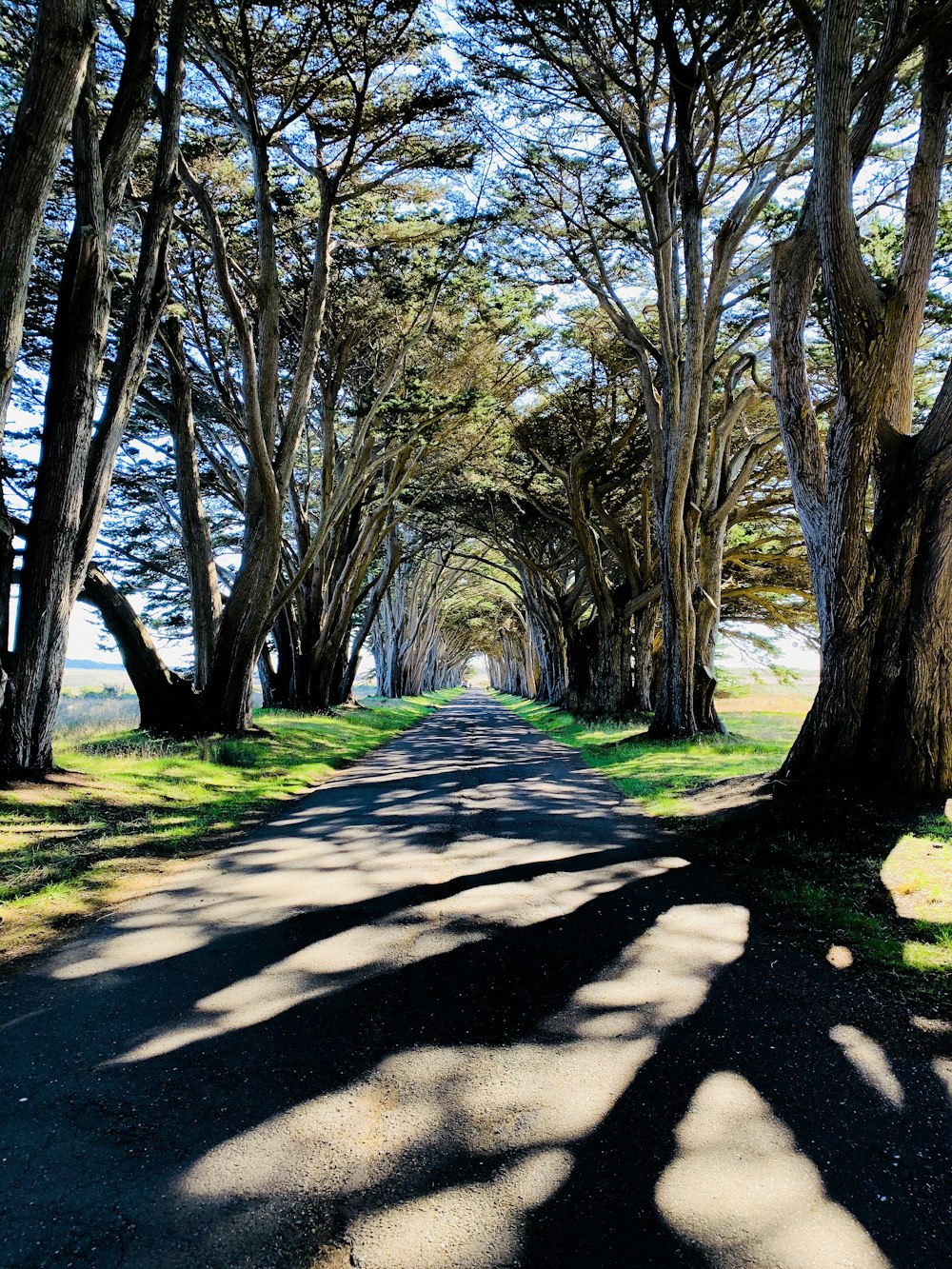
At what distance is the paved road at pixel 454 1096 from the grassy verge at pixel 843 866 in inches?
17.3

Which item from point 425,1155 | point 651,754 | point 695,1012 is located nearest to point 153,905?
point 425,1155

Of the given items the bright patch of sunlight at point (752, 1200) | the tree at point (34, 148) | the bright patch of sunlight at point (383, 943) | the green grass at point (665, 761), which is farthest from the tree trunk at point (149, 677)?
the bright patch of sunlight at point (752, 1200)

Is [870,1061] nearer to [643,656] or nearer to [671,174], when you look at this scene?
[671,174]

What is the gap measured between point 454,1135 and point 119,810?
5.28 m

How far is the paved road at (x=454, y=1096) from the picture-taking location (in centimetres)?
179

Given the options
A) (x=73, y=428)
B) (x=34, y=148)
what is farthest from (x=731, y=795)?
(x=34, y=148)

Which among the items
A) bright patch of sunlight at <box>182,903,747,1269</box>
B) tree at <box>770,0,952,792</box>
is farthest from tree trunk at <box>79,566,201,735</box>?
bright patch of sunlight at <box>182,903,747,1269</box>

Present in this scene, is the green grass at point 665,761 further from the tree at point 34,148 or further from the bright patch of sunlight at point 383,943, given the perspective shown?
the tree at point 34,148

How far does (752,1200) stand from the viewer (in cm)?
191

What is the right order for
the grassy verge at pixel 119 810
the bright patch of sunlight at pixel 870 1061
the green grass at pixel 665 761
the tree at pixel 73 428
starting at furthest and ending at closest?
1. the green grass at pixel 665 761
2. the tree at pixel 73 428
3. the grassy verge at pixel 119 810
4. the bright patch of sunlight at pixel 870 1061

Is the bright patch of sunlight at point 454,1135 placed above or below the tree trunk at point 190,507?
below

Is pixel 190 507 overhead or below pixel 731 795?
overhead

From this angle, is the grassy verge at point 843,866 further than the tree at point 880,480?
No

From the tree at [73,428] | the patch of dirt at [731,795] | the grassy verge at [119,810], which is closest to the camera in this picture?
the grassy verge at [119,810]
